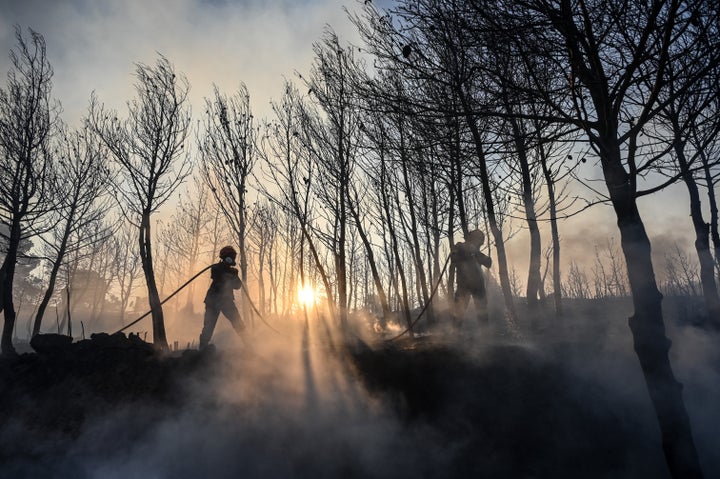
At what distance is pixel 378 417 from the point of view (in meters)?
4.88

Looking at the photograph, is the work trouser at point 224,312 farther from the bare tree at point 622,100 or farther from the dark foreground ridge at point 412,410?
the bare tree at point 622,100

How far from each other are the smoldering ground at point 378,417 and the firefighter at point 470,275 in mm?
1083

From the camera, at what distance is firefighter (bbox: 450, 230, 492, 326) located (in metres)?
6.70

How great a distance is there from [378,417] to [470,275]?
2953mm

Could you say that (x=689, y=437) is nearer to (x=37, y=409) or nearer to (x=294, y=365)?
(x=294, y=365)

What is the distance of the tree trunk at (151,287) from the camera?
7.00 metres

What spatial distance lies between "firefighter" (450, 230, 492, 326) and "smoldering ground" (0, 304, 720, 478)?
1.08m

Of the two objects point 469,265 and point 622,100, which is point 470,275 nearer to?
point 469,265

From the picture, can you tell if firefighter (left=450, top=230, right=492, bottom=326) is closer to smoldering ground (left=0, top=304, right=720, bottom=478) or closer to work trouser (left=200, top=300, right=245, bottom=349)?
smoldering ground (left=0, top=304, right=720, bottom=478)

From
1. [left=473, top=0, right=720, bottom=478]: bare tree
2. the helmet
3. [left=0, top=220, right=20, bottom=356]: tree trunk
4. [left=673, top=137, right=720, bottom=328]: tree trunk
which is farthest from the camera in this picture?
[left=673, top=137, right=720, bottom=328]: tree trunk

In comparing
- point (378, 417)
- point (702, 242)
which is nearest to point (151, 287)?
point (378, 417)

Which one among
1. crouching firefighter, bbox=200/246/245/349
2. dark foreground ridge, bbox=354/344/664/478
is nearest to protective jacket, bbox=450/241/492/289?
dark foreground ridge, bbox=354/344/664/478

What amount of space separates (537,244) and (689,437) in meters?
5.75

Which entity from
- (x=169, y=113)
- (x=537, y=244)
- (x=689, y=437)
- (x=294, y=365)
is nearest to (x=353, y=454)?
(x=294, y=365)
